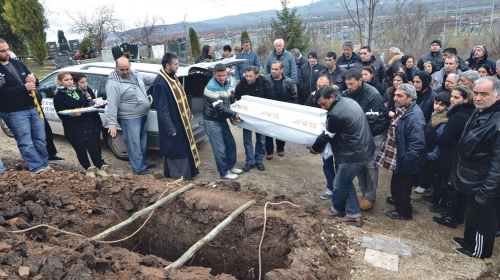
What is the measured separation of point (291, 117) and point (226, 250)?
7.00 ft

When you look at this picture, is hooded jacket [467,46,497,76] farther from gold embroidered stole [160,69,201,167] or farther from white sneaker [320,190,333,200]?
gold embroidered stole [160,69,201,167]

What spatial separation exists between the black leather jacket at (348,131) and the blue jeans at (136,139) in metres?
3.05

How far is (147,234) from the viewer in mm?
4445

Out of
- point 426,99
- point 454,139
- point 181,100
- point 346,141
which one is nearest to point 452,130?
point 454,139

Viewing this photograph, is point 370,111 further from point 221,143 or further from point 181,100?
point 181,100

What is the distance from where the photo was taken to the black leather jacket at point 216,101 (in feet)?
18.0

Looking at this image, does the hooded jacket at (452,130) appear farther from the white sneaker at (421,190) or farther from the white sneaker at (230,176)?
the white sneaker at (230,176)

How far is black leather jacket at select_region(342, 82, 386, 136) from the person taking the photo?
469cm

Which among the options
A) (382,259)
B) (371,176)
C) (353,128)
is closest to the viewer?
(382,259)

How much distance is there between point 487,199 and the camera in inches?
137

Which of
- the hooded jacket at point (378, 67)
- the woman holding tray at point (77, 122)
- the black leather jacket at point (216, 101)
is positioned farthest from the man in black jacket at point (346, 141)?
the woman holding tray at point (77, 122)

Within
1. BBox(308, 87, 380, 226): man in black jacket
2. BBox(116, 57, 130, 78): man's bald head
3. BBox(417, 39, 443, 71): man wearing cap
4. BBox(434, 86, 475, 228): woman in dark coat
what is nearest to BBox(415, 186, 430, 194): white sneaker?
BBox(434, 86, 475, 228): woman in dark coat

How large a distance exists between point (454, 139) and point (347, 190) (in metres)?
1.39

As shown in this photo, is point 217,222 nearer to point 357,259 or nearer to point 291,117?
point 357,259
